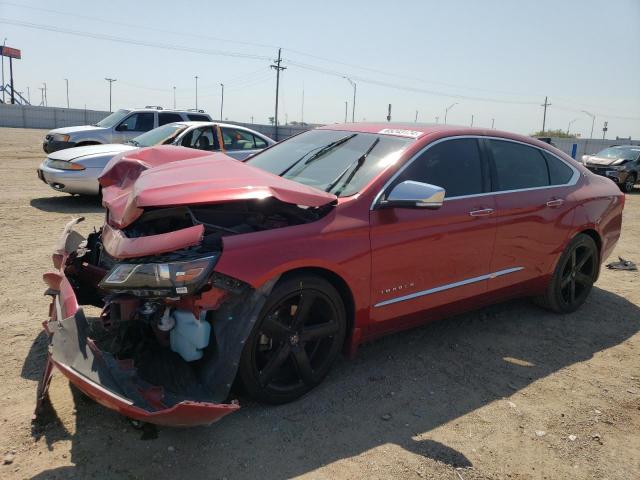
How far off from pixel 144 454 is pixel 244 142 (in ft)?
27.2

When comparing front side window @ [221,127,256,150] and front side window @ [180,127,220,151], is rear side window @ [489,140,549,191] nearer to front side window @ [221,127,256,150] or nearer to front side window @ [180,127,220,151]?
front side window @ [180,127,220,151]

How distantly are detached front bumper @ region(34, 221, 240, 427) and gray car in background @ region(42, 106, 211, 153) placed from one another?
1091 centimetres

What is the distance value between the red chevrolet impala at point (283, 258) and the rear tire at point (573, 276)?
34 cm

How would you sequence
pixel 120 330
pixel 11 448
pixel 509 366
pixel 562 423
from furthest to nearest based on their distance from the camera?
1. pixel 509 366
2. pixel 562 423
3. pixel 120 330
4. pixel 11 448

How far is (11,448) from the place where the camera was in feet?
8.51

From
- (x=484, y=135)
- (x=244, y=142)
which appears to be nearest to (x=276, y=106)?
(x=244, y=142)

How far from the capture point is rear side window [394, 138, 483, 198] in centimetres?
362

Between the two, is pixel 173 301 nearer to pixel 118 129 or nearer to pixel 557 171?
pixel 557 171

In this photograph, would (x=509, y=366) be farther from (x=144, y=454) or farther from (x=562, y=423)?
(x=144, y=454)

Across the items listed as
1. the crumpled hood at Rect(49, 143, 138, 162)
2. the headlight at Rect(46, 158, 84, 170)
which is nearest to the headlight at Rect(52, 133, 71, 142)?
the crumpled hood at Rect(49, 143, 138, 162)

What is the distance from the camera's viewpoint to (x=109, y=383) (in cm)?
243

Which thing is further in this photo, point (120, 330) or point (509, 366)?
point (509, 366)

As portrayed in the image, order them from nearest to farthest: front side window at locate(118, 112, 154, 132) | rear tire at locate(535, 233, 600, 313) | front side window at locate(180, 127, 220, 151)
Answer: rear tire at locate(535, 233, 600, 313)
front side window at locate(180, 127, 220, 151)
front side window at locate(118, 112, 154, 132)

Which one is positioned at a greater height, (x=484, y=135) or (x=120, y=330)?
(x=484, y=135)
